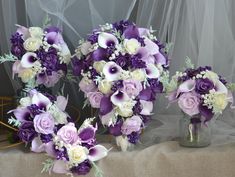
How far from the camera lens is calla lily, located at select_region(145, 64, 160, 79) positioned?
1.05 metres

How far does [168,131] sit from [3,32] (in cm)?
54

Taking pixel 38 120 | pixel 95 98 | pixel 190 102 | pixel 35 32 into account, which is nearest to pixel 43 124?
pixel 38 120

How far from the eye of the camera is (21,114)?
1062mm

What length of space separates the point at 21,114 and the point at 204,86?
1.47ft

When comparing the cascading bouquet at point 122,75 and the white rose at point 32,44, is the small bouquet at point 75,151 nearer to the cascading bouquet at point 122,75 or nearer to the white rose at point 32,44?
the cascading bouquet at point 122,75

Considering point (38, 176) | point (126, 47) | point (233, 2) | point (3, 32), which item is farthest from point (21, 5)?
point (233, 2)

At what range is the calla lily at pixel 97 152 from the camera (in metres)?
1.02

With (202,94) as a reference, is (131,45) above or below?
above

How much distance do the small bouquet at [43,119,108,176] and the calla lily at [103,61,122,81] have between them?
0.12 m

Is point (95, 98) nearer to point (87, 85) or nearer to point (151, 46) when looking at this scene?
point (87, 85)

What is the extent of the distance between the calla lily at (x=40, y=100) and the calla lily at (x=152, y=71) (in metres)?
0.26

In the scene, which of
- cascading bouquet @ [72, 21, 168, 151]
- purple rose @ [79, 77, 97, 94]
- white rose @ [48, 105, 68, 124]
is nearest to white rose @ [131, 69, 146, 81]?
cascading bouquet @ [72, 21, 168, 151]

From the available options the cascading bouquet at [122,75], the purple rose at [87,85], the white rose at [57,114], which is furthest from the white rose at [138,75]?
the white rose at [57,114]

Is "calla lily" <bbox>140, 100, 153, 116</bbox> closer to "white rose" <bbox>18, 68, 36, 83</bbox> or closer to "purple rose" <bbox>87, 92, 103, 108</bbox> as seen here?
"purple rose" <bbox>87, 92, 103, 108</bbox>
